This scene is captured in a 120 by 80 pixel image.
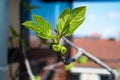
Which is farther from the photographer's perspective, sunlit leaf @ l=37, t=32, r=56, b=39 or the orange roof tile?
the orange roof tile

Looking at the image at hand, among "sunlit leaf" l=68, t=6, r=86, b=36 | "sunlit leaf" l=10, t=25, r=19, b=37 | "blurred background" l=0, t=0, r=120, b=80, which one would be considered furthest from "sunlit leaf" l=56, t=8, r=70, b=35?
"blurred background" l=0, t=0, r=120, b=80

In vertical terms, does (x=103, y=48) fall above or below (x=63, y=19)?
below

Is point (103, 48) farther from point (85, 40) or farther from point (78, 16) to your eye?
point (78, 16)

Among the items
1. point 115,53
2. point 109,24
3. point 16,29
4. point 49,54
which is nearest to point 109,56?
point 115,53

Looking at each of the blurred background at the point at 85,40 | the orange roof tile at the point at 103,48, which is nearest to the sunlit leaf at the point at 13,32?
the blurred background at the point at 85,40

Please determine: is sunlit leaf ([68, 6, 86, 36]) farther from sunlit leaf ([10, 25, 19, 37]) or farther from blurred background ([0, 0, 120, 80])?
blurred background ([0, 0, 120, 80])

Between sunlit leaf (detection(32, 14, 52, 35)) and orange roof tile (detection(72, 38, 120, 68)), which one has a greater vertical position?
sunlit leaf (detection(32, 14, 52, 35))

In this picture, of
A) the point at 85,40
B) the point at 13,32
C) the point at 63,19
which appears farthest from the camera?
the point at 85,40

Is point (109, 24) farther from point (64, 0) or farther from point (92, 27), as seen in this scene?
Result: point (64, 0)

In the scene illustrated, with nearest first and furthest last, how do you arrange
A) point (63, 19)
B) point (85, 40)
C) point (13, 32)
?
point (63, 19), point (13, 32), point (85, 40)

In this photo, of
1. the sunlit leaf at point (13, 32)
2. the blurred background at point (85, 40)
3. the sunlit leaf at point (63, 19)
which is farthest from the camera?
the blurred background at point (85, 40)

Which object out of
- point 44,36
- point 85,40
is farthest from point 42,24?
point 85,40

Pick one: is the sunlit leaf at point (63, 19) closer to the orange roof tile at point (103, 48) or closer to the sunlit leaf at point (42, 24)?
the sunlit leaf at point (42, 24)
